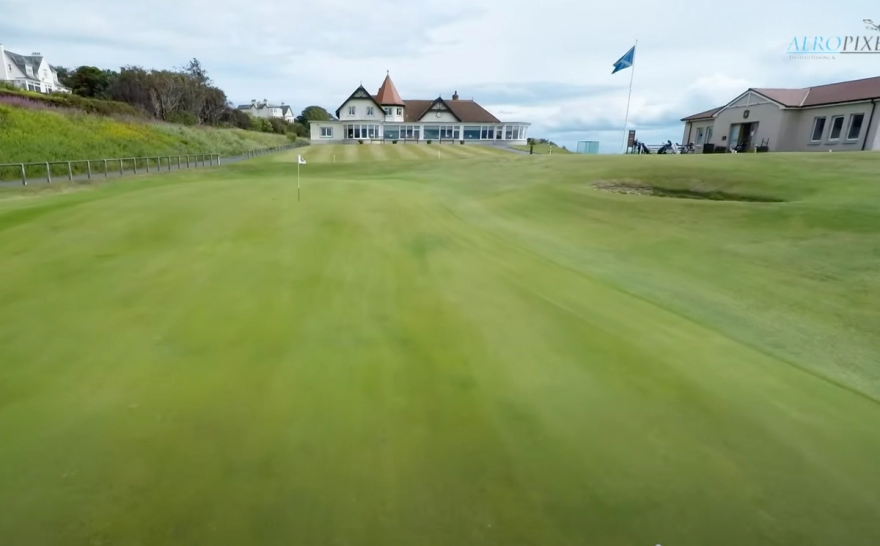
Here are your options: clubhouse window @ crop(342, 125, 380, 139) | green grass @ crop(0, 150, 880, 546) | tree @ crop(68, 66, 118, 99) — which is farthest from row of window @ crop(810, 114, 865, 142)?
tree @ crop(68, 66, 118, 99)

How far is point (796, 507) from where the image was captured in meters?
2.71

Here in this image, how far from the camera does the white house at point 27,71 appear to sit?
6590 cm

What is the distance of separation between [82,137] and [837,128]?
4124cm

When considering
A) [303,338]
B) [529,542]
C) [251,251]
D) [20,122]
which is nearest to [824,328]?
[529,542]

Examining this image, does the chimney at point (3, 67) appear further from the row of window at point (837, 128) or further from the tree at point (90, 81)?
the row of window at point (837, 128)

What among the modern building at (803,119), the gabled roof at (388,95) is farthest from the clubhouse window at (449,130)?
the modern building at (803,119)

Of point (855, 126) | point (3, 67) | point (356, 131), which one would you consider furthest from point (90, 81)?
point (855, 126)

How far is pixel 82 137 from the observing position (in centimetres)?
2545

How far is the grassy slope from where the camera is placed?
21.2m

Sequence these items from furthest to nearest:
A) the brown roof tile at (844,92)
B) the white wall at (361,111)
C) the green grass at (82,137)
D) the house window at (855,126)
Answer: the white wall at (361,111)
the house window at (855,126)
the brown roof tile at (844,92)
the green grass at (82,137)

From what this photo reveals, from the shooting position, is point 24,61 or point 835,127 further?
point 24,61

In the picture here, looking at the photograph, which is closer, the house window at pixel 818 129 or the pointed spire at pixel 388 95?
the house window at pixel 818 129

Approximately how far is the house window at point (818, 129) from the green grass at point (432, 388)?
2535cm

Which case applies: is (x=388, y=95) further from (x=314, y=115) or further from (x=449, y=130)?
(x=314, y=115)
